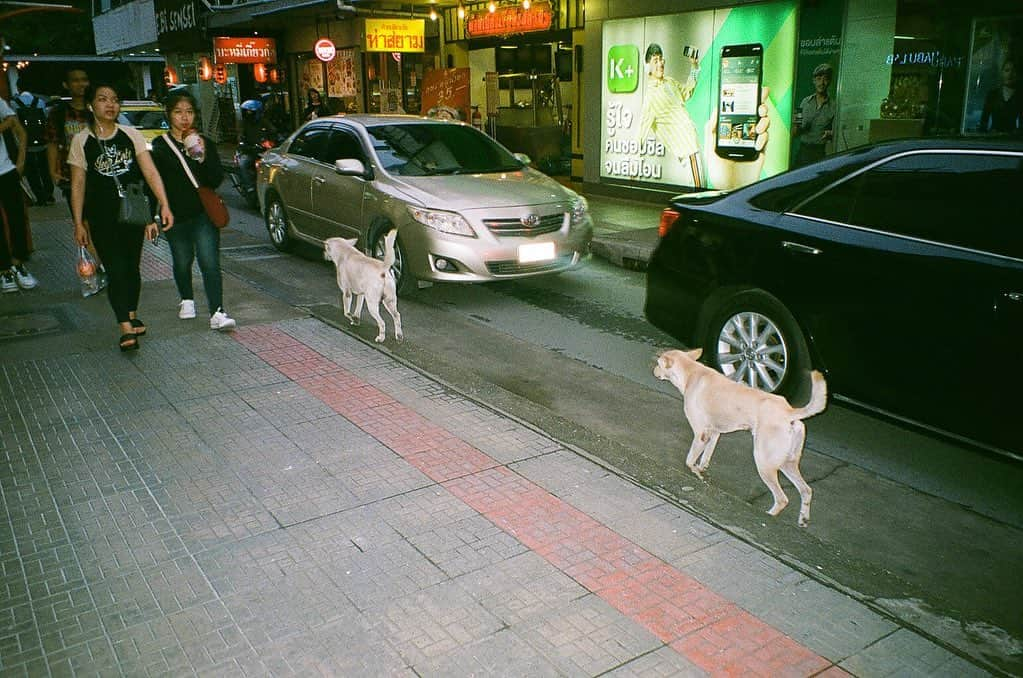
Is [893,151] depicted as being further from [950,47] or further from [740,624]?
[950,47]

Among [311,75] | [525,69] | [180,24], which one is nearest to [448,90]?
[525,69]

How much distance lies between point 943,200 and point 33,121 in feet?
47.8

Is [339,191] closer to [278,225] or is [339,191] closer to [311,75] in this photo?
[278,225]

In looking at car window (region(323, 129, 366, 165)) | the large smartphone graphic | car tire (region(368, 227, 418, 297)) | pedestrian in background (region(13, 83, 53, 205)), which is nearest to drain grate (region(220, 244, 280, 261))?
car window (region(323, 129, 366, 165))

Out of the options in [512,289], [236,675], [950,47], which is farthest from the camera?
[950,47]

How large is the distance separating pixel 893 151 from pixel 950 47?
7.45 meters

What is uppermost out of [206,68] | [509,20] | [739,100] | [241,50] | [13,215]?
[241,50]

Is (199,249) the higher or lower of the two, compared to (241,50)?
lower

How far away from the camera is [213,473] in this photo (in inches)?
175

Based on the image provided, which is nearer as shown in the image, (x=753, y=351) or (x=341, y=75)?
(x=753, y=351)

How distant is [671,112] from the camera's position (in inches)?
563

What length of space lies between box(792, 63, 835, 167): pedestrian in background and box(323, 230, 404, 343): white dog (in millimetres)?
7305

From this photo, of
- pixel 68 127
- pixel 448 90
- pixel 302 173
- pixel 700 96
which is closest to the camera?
pixel 68 127

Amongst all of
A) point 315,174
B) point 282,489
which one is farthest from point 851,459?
point 315,174
